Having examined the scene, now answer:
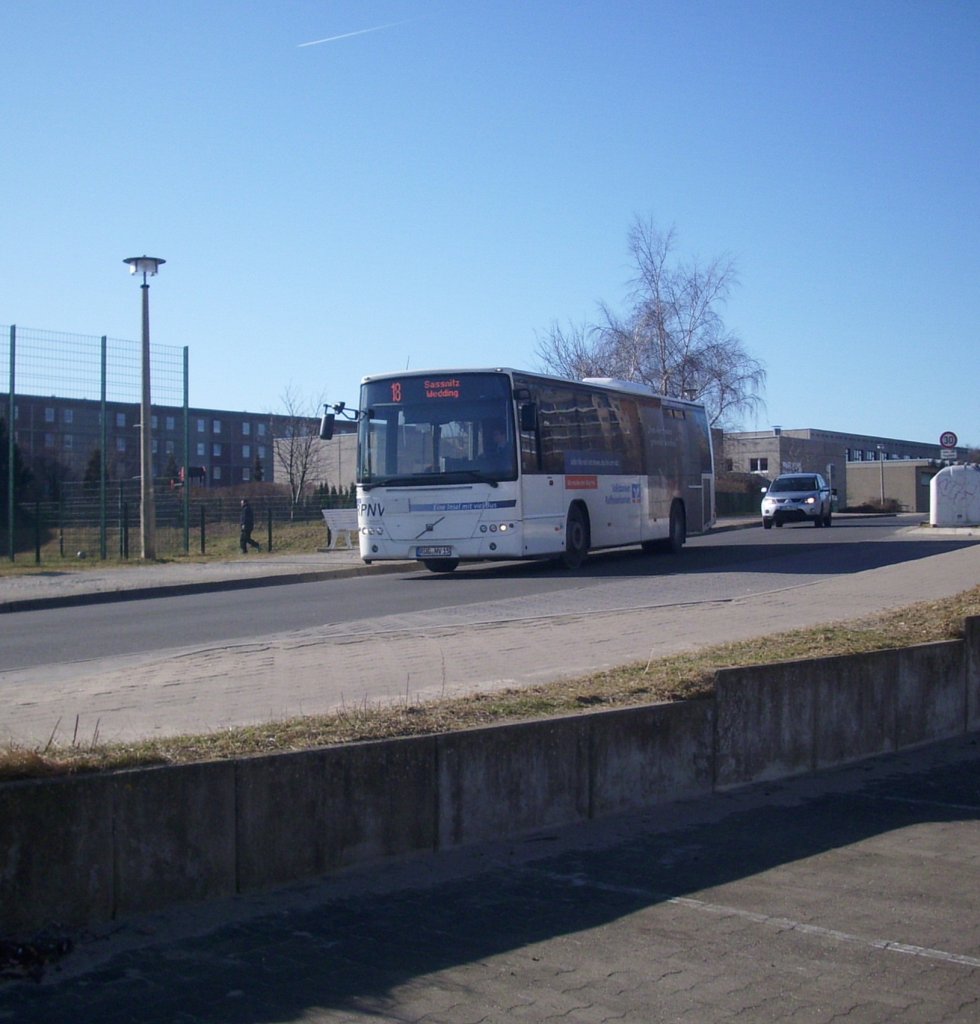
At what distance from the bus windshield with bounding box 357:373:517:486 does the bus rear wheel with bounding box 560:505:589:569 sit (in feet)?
8.43

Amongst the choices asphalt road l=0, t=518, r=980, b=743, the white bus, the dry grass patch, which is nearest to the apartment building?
the white bus

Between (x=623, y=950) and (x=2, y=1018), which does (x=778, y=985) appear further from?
(x=2, y=1018)

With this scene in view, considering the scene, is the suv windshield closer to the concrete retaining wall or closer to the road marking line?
the concrete retaining wall

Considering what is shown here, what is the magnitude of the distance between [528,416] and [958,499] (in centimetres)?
2140

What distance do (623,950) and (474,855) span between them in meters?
1.49

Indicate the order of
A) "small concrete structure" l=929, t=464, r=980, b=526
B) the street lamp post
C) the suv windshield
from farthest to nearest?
the suv windshield → "small concrete structure" l=929, t=464, r=980, b=526 → the street lamp post

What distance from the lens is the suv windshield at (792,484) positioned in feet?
138

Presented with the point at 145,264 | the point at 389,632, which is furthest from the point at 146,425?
the point at 389,632

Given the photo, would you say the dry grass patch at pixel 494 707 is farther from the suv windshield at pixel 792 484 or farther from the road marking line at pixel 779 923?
the suv windshield at pixel 792 484

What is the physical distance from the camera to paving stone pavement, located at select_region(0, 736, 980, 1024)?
4398 millimetres

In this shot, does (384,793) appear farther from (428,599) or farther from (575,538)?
(575,538)

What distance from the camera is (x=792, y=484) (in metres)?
42.4

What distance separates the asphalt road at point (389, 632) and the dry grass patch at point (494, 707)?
0.90 meters

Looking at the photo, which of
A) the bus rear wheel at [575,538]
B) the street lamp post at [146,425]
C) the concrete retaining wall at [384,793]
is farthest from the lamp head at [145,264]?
the concrete retaining wall at [384,793]
